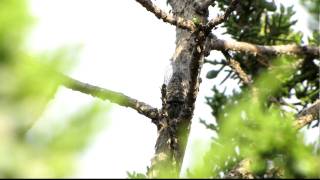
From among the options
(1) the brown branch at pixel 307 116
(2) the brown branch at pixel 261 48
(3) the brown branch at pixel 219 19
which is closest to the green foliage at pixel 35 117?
(3) the brown branch at pixel 219 19

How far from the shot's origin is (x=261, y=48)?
4.48 m

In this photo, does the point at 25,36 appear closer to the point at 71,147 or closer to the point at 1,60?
the point at 1,60

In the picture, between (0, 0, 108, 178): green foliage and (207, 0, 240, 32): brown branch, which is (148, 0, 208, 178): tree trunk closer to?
(207, 0, 240, 32): brown branch

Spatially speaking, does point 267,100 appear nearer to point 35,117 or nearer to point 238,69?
point 238,69

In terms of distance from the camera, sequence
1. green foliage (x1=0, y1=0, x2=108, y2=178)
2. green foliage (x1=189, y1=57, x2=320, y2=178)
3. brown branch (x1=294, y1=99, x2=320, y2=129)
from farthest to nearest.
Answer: brown branch (x1=294, y1=99, x2=320, y2=129) → green foliage (x1=189, y1=57, x2=320, y2=178) → green foliage (x1=0, y1=0, x2=108, y2=178)

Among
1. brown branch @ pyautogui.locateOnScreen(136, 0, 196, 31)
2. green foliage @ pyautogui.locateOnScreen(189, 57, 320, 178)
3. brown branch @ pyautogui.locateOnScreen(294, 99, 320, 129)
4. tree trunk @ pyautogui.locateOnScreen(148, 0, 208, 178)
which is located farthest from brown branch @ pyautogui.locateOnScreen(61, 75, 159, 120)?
green foliage @ pyautogui.locateOnScreen(189, 57, 320, 178)

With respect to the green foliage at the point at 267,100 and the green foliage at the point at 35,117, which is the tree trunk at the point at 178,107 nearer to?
the green foliage at the point at 267,100

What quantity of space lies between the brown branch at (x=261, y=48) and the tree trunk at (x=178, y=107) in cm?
28

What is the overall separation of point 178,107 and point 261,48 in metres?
1.35

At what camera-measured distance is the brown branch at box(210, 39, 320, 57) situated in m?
3.99

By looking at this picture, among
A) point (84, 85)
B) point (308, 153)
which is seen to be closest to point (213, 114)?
point (84, 85)

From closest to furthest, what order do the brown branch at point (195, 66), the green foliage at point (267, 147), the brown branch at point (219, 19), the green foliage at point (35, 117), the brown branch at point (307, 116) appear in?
the green foliage at point (35, 117)
the green foliage at point (267, 147)
the brown branch at point (219, 19)
the brown branch at point (195, 66)
the brown branch at point (307, 116)

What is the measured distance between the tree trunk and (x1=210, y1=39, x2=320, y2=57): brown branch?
0.93ft

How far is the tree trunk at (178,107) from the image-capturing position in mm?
3207
